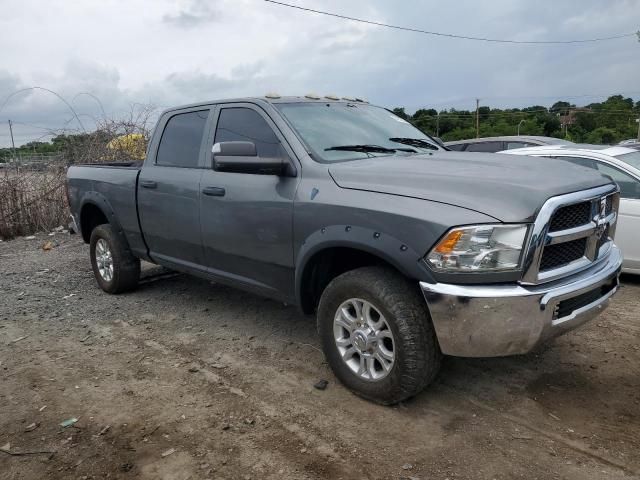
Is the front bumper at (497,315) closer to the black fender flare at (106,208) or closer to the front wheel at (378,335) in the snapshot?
the front wheel at (378,335)

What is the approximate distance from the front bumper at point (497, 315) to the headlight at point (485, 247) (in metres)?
0.11

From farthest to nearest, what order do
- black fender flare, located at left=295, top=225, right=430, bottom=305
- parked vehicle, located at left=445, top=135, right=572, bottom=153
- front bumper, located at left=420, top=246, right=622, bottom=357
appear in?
parked vehicle, located at left=445, top=135, right=572, bottom=153, black fender flare, located at left=295, top=225, right=430, bottom=305, front bumper, located at left=420, top=246, right=622, bottom=357

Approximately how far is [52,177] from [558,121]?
40.6 meters

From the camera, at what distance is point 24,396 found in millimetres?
3752

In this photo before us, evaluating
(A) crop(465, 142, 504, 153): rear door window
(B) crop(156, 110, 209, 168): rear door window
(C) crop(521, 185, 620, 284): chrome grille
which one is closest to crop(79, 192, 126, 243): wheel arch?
(B) crop(156, 110, 209, 168): rear door window

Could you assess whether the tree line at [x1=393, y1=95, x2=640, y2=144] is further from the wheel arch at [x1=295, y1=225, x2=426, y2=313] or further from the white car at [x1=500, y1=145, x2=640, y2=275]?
the wheel arch at [x1=295, y1=225, x2=426, y2=313]

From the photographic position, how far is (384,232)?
3.11 m

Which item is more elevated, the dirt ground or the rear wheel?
the rear wheel

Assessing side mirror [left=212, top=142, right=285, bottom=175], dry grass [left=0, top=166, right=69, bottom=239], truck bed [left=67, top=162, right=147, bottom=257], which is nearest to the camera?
side mirror [left=212, top=142, right=285, bottom=175]

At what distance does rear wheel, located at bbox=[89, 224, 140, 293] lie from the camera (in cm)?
576

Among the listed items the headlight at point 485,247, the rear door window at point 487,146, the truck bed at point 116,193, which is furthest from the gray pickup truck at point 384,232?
the rear door window at point 487,146

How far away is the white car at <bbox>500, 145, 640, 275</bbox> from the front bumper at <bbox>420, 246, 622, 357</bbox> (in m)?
2.91

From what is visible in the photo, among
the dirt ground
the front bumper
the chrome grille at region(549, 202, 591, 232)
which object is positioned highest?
the chrome grille at region(549, 202, 591, 232)

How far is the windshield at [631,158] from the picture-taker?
5.95 m
